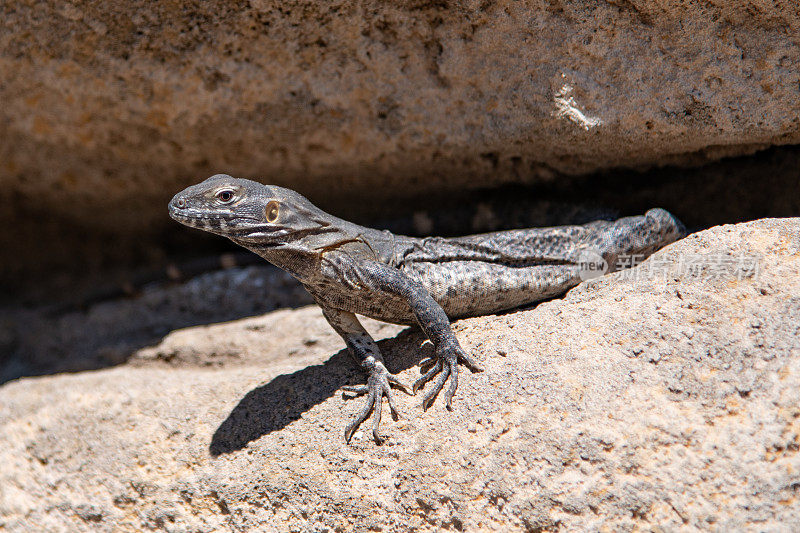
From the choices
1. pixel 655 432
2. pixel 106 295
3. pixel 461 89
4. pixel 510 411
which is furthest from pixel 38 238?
pixel 655 432

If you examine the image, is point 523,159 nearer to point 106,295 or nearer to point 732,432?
point 732,432

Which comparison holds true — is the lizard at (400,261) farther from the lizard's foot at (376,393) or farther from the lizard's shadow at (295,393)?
the lizard's shadow at (295,393)

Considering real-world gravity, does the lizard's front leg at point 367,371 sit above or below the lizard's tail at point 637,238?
below

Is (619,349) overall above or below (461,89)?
below

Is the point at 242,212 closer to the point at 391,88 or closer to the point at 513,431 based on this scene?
the point at 391,88

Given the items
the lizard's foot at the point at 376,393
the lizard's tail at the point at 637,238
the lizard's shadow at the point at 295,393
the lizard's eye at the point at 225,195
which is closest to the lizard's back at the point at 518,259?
the lizard's tail at the point at 637,238
